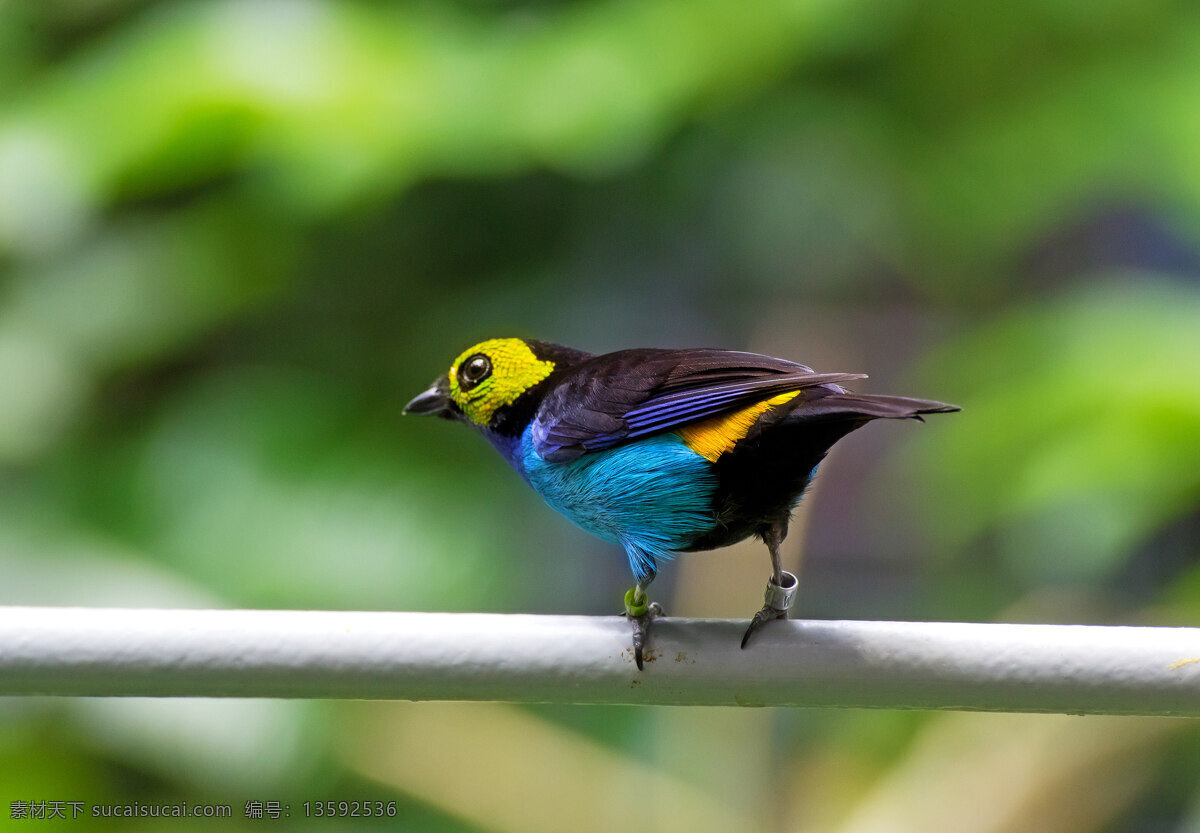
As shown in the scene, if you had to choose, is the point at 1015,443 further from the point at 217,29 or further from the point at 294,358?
the point at 217,29

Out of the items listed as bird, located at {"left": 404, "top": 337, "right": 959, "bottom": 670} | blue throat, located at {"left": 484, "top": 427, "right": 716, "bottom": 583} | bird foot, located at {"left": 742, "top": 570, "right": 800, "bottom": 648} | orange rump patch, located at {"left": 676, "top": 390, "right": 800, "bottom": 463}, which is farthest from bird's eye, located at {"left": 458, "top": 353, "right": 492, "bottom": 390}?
bird foot, located at {"left": 742, "top": 570, "right": 800, "bottom": 648}

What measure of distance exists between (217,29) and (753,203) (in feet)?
7.26

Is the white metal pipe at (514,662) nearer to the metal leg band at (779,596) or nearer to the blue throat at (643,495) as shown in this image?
the metal leg band at (779,596)

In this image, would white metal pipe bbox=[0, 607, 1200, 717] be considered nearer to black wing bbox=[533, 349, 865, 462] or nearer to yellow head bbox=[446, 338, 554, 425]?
black wing bbox=[533, 349, 865, 462]

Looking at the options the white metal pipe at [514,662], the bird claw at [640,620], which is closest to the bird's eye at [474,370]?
the bird claw at [640,620]

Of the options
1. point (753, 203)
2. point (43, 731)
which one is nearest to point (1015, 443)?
point (753, 203)

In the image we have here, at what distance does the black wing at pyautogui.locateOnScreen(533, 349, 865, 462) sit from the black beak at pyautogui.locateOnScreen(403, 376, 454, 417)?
1.30ft

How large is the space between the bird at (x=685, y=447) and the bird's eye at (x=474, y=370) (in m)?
0.24

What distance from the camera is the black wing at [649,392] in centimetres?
198

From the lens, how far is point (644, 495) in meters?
2.11

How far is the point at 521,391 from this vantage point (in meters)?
2.56

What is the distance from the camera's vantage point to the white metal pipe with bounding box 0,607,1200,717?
4.61ft

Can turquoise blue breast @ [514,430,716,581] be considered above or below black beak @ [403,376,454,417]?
Answer: below

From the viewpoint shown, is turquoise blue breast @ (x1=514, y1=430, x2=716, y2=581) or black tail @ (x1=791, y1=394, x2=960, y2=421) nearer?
black tail @ (x1=791, y1=394, x2=960, y2=421)
